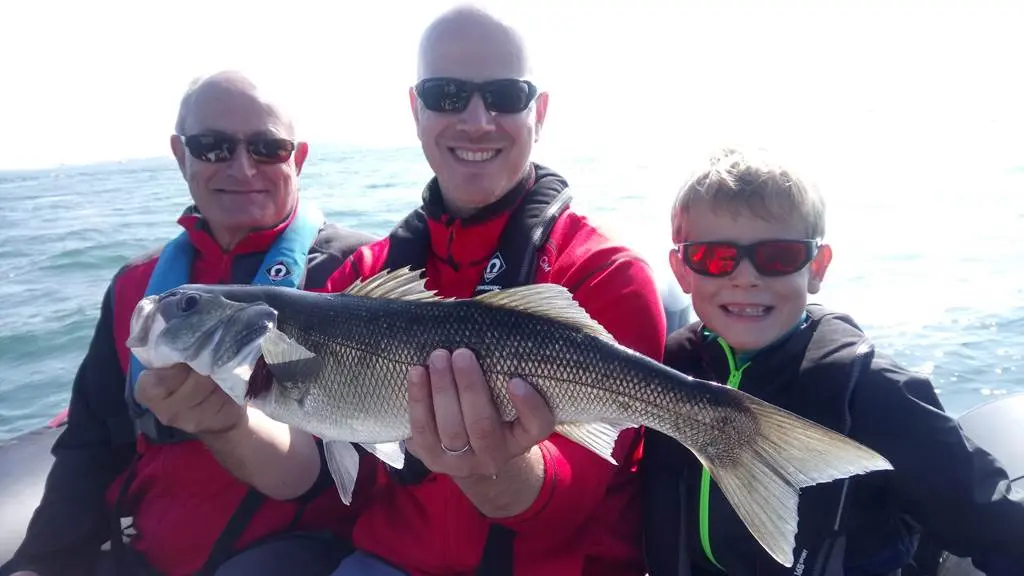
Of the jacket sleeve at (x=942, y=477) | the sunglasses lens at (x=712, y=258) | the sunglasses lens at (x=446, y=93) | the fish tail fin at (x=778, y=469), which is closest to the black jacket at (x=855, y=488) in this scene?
the jacket sleeve at (x=942, y=477)

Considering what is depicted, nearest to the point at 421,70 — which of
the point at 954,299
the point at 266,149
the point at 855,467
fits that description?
the point at 266,149

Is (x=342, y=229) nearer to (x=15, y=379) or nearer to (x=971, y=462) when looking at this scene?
(x=971, y=462)

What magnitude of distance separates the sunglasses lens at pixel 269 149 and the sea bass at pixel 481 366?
144cm

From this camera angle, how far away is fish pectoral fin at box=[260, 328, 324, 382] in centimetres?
257

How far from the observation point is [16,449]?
512 centimetres

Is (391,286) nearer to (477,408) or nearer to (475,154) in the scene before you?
(477,408)

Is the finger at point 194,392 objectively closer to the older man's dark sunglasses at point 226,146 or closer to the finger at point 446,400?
the finger at point 446,400

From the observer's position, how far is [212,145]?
12.8 feet

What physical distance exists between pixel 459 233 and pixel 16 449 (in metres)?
4.07

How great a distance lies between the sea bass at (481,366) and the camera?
7.65ft

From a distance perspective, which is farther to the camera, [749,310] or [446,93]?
[446,93]

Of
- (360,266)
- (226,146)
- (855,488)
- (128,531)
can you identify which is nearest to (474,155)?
(360,266)

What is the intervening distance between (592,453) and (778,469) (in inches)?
28.6

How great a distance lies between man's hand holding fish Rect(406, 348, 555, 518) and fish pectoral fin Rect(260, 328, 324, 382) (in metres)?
0.45
